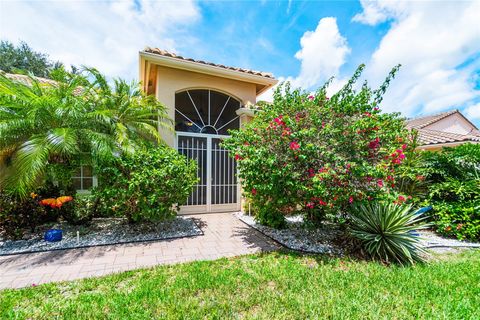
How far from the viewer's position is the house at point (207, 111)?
872 centimetres

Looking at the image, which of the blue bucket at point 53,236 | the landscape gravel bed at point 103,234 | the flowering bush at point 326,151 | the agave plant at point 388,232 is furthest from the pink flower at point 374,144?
the blue bucket at point 53,236

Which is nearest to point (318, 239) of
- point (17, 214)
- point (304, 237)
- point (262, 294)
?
point (304, 237)

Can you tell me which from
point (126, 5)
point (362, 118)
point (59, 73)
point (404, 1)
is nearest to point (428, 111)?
point (404, 1)

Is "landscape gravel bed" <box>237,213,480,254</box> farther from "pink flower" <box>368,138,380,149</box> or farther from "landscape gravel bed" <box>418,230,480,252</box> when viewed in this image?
"pink flower" <box>368,138,380,149</box>

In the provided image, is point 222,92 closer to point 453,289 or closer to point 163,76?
point 163,76

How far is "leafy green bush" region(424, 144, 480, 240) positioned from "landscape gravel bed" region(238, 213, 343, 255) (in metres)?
3.73

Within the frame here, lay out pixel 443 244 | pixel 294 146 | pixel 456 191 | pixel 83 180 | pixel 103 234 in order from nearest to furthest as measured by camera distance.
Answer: pixel 294 146 → pixel 443 244 → pixel 103 234 → pixel 456 191 → pixel 83 180

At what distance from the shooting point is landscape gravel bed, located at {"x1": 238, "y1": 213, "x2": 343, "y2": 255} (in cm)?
587

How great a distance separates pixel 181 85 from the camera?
8914 millimetres

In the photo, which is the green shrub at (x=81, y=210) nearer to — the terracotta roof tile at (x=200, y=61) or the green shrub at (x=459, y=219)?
the terracotta roof tile at (x=200, y=61)

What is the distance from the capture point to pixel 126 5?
7469mm

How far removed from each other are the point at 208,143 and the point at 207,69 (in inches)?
124

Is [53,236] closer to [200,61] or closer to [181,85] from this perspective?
[181,85]

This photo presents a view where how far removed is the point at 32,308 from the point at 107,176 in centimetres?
374
